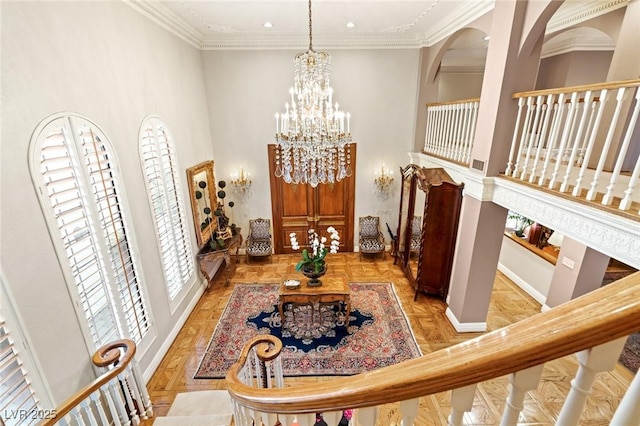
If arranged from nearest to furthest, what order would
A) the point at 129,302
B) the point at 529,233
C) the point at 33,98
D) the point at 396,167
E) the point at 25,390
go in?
the point at 25,390 → the point at 33,98 → the point at 129,302 → the point at 529,233 → the point at 396,167

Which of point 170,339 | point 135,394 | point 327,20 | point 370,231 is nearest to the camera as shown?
point 135,394

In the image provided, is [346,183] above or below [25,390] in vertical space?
above

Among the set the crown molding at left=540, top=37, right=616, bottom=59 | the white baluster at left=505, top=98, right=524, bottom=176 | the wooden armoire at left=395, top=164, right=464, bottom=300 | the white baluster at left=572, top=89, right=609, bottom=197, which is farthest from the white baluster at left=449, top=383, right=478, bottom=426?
the crown molding at left=540, top=37, right=616, bottom=59

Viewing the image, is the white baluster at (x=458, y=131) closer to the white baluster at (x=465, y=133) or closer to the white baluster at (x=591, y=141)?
the white baluster at (x=465, y=133)

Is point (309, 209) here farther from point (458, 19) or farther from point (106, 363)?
point (106, 363)

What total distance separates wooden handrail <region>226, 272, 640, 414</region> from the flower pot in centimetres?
338

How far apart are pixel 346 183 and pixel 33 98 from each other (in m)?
4.85

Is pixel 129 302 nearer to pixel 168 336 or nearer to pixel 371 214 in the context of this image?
pixel 168 336

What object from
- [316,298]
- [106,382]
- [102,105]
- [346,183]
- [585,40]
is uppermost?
[585,40]

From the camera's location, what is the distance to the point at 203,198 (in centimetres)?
523

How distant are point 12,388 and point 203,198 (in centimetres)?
368

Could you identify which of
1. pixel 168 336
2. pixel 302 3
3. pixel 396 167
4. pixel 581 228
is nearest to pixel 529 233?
pixel 396 167

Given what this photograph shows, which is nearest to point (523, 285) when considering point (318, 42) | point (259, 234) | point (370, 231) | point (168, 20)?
point (370, 231)

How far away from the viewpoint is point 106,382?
2.29m
